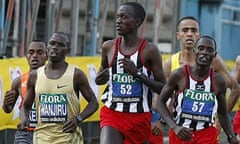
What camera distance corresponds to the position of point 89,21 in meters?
20.7

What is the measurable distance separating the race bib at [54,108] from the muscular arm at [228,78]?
6.04 feet

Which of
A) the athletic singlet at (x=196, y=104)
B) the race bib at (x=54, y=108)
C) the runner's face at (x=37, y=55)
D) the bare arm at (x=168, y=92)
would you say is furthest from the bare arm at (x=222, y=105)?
the runner's face at (x=37, y=55)

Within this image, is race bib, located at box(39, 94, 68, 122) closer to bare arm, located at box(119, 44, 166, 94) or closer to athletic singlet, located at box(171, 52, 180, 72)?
bare arm, located at box(119, 44, 166, 94)

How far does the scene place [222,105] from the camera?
7707 mm

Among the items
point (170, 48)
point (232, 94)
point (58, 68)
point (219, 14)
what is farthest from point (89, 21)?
point (58, 68)

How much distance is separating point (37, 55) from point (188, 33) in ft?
5.42

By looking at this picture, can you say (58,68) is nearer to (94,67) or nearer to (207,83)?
(207,83)

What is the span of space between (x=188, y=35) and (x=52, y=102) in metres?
2.01

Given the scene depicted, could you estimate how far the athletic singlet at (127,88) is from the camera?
7582 millimetres

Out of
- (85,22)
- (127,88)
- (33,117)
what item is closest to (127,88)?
(127,88)

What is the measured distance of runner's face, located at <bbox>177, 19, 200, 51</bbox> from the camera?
29.1 ft

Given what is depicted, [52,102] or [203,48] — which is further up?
[203,48]

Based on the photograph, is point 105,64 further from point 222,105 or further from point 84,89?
point 222,105

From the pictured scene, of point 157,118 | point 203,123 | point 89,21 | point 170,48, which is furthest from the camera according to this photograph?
point 170,48
